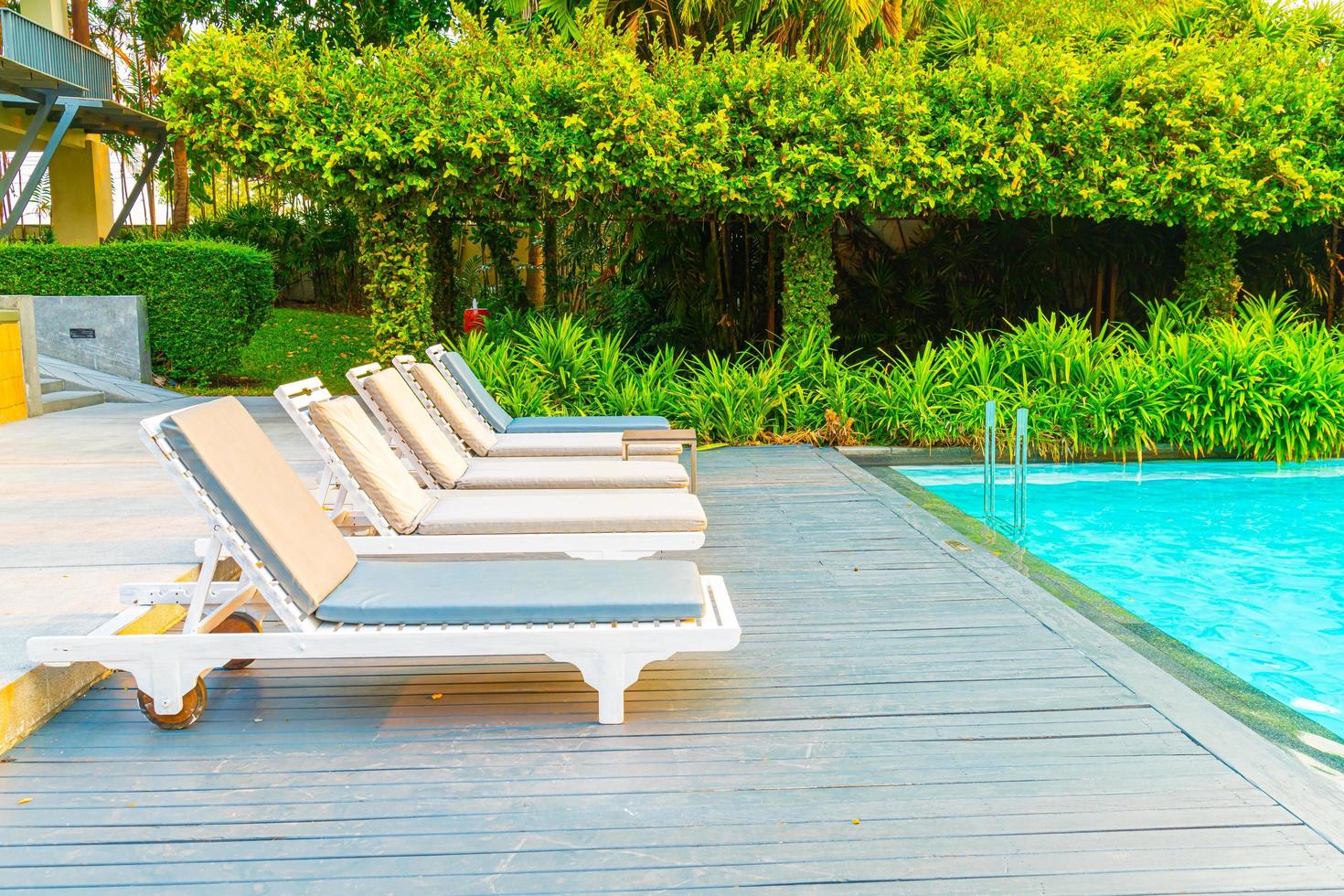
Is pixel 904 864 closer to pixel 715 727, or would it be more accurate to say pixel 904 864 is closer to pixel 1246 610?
pixel 715 727

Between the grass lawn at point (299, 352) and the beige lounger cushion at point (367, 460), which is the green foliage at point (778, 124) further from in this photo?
the beige lounger cushion at point (367, 460)

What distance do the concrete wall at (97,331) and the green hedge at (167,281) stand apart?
276 millimetres

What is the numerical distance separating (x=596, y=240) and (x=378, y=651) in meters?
13.4

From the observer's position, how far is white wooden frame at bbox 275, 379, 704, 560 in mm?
4801

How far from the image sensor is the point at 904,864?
2672 millimetres

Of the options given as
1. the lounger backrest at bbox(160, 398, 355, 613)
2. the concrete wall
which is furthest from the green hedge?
the lounger backrest at bbox(160, 398, 355, 613)

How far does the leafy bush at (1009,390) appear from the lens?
10.1 metres

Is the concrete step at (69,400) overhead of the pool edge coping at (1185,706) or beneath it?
overhead

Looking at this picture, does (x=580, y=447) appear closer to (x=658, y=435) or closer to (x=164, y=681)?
(x=658, y=435)

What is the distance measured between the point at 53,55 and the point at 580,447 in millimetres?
16956

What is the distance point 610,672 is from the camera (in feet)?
11.6

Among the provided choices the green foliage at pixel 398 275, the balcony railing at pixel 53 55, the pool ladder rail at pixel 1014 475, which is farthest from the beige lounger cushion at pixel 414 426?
the balcony railing at pixel 53 55

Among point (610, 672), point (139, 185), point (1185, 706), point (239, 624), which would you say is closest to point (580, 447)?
point (239, 624)

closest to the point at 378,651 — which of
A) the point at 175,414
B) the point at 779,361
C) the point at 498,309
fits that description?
the point at 175,414
